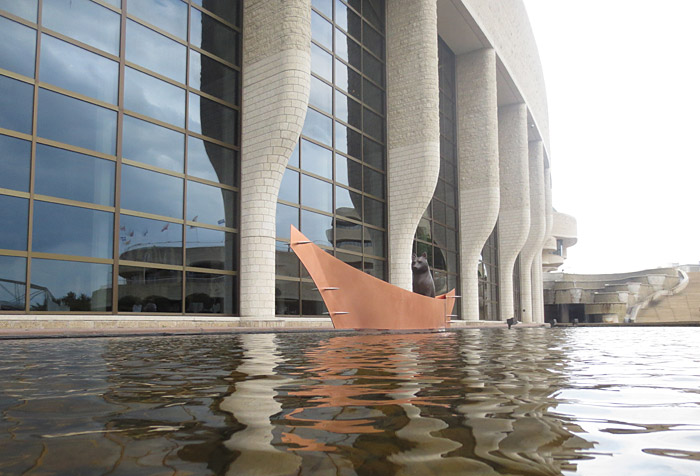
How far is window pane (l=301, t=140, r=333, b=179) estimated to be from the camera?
18.9 metres

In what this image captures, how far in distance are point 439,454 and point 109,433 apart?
84 cm

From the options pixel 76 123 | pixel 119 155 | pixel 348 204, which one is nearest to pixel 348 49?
pixel 348 204

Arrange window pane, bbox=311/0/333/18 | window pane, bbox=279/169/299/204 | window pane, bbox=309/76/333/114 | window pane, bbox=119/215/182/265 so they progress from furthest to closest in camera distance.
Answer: window pane, bbox=311/0/333/18, window pane, bbox=309/76/333/114, window pane, bbox=279/169/299/204, window pane, bbox=119/215/182/265

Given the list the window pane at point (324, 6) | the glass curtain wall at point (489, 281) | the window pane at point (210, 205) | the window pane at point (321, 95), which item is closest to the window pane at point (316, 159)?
the window pane at point (321, 95)

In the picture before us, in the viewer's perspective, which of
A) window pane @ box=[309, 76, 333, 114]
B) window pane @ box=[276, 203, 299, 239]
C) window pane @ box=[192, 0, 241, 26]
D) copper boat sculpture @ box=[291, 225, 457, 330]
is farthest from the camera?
window pane @ box=[309, 76, 333, 114]

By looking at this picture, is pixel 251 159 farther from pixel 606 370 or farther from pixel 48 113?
pixel 606 370

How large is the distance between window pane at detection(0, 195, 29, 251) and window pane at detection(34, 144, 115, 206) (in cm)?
51

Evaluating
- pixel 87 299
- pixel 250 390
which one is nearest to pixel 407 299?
pixel 87 299

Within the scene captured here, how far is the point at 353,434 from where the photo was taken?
4.82ft

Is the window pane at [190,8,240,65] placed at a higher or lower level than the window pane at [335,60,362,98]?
lower

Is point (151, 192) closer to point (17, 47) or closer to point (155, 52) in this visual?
point (155, 52)

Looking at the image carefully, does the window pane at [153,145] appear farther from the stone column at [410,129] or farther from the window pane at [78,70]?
the stone column at [410,129]

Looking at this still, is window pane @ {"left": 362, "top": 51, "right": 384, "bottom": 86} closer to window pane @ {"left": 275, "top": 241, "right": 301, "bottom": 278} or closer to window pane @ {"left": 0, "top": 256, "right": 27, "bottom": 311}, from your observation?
window pane @ {"left": 275, "top": 241, "right": 301, "bottom": 278}

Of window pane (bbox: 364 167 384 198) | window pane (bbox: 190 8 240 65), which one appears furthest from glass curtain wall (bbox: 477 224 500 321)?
window pane (bbox: 190 8 240 65)
